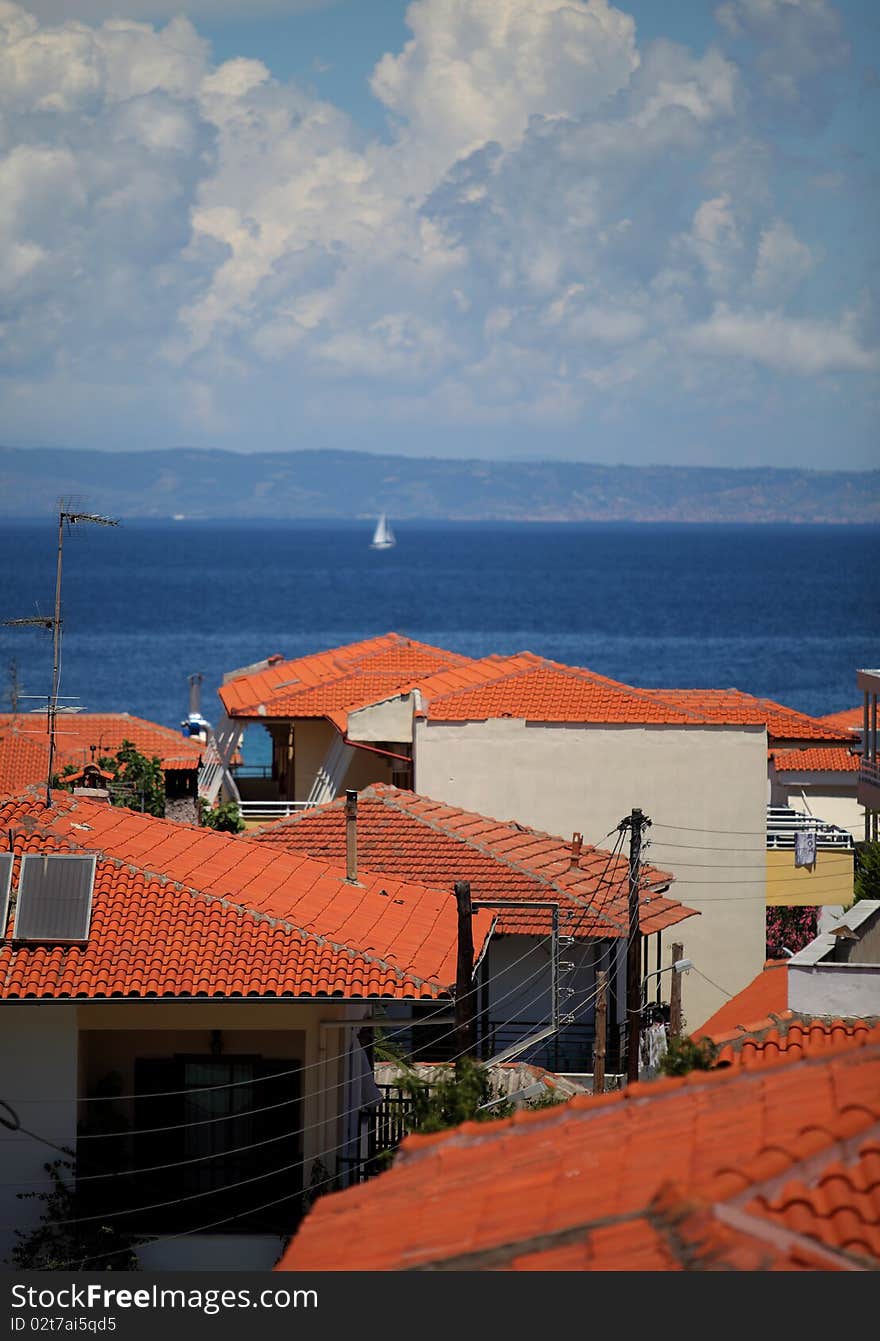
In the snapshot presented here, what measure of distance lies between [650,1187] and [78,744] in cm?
4989

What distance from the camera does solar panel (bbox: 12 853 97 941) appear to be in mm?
18500

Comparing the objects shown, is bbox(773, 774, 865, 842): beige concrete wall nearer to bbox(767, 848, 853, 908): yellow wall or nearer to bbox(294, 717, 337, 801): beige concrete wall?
bbox(767, 848, 853, 908): yellow wall

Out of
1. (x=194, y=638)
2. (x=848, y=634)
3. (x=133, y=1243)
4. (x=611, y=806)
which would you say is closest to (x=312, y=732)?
(x=611, y=806)

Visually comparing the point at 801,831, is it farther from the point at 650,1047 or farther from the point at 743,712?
the point at 650,1047

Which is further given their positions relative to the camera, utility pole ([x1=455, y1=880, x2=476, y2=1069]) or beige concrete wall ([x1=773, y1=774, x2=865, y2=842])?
beige concrete wall ([x1=773, y1=774, x2=865, y2=842])

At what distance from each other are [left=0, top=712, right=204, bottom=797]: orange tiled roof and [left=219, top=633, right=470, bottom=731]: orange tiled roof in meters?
4.64

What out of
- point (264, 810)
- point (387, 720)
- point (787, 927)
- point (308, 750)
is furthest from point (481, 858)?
point (264, 810)

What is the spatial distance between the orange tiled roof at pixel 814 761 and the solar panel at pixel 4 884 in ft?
116

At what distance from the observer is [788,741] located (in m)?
45.0

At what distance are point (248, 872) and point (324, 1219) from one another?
36.7 feet

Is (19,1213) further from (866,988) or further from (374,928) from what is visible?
(866,988)

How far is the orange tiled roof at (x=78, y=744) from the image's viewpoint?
166 ft

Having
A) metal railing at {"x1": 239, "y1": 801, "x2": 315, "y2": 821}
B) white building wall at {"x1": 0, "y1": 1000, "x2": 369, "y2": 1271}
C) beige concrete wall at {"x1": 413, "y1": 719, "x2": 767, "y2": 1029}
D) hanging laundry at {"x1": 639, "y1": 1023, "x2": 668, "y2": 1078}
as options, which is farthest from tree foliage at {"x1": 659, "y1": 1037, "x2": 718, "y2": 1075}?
metal railing at {"x1": 239, "y1": 801, "x2": 315, "y2": 821}

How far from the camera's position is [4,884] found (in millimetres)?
19031
